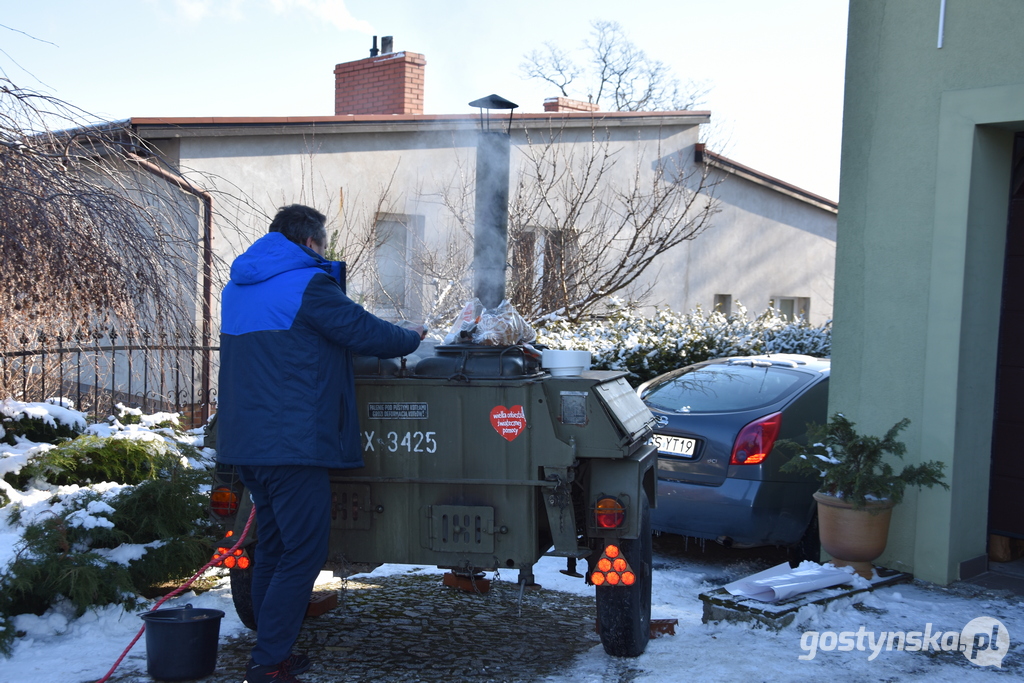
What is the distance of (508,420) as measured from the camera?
13.3 feet

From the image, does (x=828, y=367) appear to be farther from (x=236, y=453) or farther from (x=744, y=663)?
(x=236, y=453)

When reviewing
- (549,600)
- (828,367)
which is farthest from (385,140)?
(549,600)

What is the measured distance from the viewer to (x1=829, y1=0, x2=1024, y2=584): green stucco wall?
5.47 m

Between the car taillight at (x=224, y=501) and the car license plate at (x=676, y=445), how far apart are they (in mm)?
2889

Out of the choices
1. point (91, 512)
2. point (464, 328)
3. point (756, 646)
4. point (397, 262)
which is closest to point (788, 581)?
point (756, 646)

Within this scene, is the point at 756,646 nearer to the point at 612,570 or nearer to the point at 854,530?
the point at 612,570

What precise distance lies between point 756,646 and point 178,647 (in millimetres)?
2723

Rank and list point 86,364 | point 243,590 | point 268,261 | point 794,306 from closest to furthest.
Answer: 1. point 268,261
2. point 243,590
3. point 86,364
4. point 794,306

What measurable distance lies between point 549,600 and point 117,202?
343 cm

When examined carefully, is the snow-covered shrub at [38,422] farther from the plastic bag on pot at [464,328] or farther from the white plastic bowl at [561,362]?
the white plastic bowl at [561,362]

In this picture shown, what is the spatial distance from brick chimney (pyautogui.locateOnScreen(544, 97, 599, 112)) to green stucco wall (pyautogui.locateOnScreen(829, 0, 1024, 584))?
31.9ft

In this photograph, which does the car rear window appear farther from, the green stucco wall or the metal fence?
the metal fence

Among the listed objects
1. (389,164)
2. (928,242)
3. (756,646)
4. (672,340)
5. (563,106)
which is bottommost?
(756,646)

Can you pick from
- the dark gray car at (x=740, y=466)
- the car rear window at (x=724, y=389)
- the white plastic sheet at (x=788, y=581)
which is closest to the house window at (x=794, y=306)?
Result: the car rear window at (x=724, y=389)
